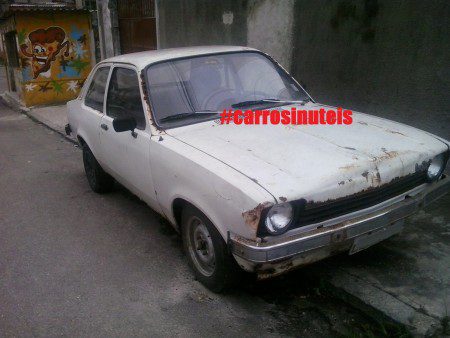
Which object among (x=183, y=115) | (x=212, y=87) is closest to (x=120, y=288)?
(x=183, y=115)

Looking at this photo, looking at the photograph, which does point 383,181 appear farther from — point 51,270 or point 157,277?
point 51,270

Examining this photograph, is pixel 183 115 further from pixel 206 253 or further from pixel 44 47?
pixel 44 47

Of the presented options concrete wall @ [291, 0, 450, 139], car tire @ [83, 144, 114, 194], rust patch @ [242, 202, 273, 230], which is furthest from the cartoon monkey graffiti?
rust patch @ [242, 202, 273, 230]

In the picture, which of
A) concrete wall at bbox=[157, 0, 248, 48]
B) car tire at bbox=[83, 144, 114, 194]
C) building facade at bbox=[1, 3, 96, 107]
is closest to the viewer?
car tire at bbox=[83, 144, 114, 194]

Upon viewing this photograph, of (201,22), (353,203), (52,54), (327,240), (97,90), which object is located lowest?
(327,240)

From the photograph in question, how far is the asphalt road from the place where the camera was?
109 inches

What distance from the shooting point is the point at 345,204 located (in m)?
2.53

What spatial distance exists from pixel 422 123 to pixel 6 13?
1182cm

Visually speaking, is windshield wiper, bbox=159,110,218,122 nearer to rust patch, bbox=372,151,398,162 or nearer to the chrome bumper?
the chrome bumper

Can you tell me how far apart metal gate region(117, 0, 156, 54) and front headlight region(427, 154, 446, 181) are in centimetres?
773

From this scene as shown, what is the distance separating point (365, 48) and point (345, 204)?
3.19m

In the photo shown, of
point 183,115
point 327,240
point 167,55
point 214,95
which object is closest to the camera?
point 327,240

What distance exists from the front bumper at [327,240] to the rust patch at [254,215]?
12 centimetres
